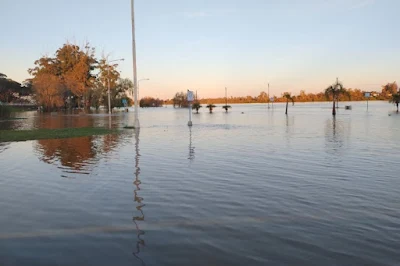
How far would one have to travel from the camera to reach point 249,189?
8719 millimetres

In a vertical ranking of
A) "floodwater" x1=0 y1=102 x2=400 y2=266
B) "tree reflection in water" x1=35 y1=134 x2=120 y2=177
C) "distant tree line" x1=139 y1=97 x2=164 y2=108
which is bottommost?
"floodwater" x1=0 y1=102 x2=400 y2=266

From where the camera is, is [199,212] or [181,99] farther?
[181,99]

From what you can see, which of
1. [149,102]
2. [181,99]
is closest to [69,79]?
[181,99]

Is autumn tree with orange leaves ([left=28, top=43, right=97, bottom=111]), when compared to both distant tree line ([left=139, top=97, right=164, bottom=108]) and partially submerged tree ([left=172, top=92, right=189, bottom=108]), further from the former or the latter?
distant tree line ([left=139, top=97, right=164, bottom=108])

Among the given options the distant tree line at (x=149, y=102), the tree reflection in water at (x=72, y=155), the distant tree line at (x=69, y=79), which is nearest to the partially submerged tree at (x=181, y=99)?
the distant tree line at (x=149, y=102)

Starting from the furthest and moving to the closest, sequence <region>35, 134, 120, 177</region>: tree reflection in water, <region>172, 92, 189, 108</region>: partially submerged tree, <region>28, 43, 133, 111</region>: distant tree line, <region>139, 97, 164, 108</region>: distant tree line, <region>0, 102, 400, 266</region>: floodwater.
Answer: <region>139, 97, 164, 108</region>: distant tree line, <region>172, 92, 189, 108</region>: partially submerged tree, <region>28, 43, 133, 111</region>: distant tree line, <region>35, 134, 120, 177</region>: tree reflection in water, <region>0, 102, 400, 266</region>: floodwater

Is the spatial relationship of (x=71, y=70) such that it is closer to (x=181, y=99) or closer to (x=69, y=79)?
(x=69, y=79)

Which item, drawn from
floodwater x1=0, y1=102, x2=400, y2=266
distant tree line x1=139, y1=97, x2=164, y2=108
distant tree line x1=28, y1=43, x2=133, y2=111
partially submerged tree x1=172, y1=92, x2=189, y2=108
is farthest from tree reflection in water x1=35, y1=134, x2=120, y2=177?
distant tree line x1=139, y1=97, x2=164, y2=108

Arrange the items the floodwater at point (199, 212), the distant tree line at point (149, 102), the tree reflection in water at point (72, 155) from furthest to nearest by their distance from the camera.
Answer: the distant tree line at point (149, 102) → the tree reflection in water at point (72, 155) → the floodwater at point (199, 212)

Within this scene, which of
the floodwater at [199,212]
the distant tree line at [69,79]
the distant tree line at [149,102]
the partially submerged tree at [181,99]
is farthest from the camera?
the distant tree line at [149,102]

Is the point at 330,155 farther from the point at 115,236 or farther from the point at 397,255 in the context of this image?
the point at 115,236

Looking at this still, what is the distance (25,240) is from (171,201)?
296 cm

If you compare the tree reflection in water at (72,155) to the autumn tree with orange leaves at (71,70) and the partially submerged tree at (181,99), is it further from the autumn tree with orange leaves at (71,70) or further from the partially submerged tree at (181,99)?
the partially submerged tree at (181,99)

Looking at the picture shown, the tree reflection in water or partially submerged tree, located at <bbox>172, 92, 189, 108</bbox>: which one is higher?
partially submerged tree, located at <bbox>172, 92, 189, 108</bbox>
